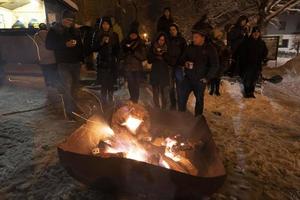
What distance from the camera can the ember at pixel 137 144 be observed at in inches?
131

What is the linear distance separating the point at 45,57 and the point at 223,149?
16.8ft

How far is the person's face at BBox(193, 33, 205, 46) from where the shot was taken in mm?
5062

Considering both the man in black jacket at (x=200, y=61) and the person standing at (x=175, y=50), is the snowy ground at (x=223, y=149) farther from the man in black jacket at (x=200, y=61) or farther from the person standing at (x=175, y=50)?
the person standing at (x=175, y=50)

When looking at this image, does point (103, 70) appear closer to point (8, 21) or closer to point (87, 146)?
point (87, 146)

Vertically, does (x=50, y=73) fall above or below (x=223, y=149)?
above

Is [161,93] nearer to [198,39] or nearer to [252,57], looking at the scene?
[198,39]

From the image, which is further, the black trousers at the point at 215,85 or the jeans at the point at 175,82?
the black trousers at the point at 215,85

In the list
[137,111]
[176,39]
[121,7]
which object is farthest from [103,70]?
[121,7]

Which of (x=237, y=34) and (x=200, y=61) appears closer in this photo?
(x=200, y=61)

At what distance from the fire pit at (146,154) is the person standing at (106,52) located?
207 centimetres

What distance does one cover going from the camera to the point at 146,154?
3.48 meters

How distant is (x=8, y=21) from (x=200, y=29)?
316 inches

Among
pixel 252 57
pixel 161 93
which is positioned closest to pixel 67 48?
pixel 161 93

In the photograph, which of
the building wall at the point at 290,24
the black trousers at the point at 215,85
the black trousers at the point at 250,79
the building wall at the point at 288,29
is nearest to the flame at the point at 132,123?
the black trousers at the point at 215,85
